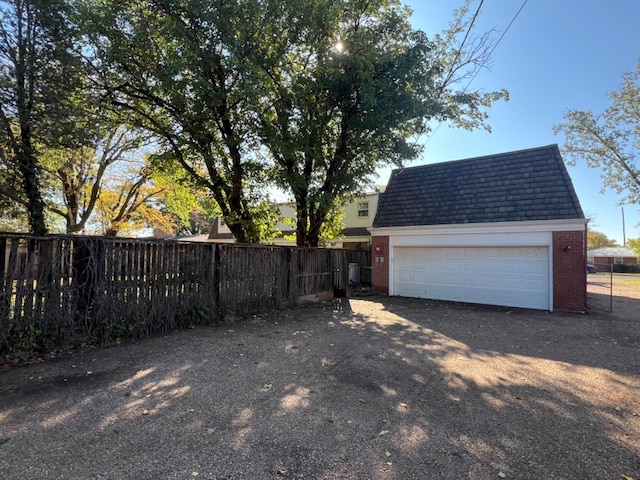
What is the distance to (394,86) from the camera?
30.5ft

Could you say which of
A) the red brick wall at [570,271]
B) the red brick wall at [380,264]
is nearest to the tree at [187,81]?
the red brick wall at [380,264]

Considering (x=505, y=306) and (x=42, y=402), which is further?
(x=505, y=306)

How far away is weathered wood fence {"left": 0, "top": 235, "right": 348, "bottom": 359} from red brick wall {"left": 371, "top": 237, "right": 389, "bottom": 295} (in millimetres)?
5597

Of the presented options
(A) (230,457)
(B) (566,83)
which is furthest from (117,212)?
(B) (566,83)

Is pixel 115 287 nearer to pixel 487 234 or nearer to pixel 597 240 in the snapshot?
pixel 487 234

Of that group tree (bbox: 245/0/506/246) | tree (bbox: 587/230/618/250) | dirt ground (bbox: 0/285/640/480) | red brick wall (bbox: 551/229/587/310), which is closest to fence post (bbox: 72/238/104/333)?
dirt ground (bbox: 0/285/640/480)

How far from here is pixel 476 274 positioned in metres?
11.5

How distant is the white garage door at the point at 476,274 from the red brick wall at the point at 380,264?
0.36m

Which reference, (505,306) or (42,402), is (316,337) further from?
(505,306)

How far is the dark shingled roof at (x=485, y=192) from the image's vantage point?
34.3 ft

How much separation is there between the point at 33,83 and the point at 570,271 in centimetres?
1350

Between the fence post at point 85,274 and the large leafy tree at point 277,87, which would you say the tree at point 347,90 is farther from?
the fence post at point 85,274

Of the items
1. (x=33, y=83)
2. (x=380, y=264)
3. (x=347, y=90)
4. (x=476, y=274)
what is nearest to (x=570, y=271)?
(x=476, y=274)

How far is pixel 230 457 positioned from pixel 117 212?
771 inches
